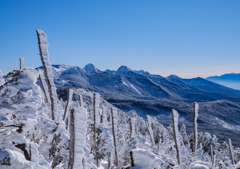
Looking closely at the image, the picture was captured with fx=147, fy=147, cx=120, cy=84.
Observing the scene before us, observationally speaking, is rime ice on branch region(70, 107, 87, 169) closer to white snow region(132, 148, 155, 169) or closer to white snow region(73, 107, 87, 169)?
white snow region(73, 107, 87, 169)

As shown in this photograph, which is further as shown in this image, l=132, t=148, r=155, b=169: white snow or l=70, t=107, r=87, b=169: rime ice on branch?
l=70, t=107, r=87, b=169: rime ice on branch

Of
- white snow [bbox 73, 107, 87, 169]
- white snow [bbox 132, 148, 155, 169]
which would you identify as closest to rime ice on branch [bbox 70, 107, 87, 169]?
white snow [bbox 73, 107, 87, 169]

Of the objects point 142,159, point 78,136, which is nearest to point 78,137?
point 78,136

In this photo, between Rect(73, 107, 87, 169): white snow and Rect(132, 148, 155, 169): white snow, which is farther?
Rect(73, 107, 87, 169): white snow

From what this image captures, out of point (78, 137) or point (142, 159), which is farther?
point (78, 137)

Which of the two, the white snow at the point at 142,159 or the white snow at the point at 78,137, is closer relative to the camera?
the white snow at the point at 142,159

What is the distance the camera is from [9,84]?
2.51 m

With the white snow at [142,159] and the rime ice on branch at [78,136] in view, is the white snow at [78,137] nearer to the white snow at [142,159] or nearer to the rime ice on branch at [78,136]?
the rime ice on branch at [78,136]

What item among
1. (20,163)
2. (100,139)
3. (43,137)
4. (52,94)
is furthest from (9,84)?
(100,139)

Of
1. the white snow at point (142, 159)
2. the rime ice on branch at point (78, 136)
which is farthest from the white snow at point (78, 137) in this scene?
the white snow at point (142, 159)

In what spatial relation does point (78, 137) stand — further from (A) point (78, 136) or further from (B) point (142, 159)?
(B) point (142, 159)

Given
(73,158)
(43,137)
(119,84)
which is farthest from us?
(119,84)

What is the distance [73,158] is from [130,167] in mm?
1403

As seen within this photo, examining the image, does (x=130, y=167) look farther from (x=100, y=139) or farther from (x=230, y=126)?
(x=230, y=126)
